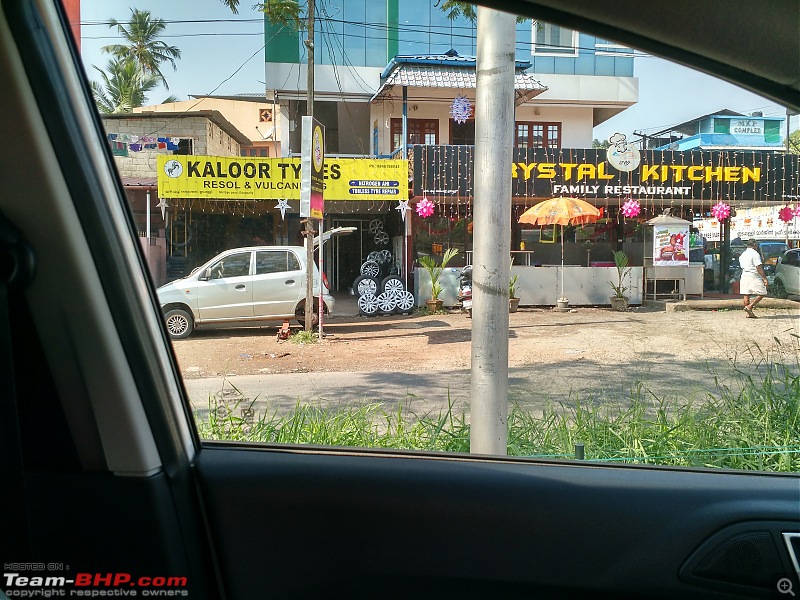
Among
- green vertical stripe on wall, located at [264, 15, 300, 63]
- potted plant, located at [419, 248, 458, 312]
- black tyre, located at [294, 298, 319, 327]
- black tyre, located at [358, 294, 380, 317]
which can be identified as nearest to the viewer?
green vertical stripe on wall, located at [264, 15, 300, 63]

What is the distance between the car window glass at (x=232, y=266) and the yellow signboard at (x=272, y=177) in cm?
65

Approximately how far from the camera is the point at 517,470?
1.81 metres

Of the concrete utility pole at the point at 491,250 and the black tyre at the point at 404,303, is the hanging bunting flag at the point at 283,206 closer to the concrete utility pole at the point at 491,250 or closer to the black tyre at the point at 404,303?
the black tyre at the point at 404,303

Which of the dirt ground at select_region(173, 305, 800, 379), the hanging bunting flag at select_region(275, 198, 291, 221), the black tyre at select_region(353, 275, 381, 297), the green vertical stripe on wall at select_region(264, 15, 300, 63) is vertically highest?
the green vertical stripe on wall at select_region(264, 15, 300, 63)

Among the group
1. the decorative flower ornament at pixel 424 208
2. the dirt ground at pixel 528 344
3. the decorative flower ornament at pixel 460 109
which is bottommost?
the dirt ground at pixel 528 344

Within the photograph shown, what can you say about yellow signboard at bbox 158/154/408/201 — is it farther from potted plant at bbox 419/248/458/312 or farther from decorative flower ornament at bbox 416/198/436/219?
potted plant at bbox 419/248/458/312

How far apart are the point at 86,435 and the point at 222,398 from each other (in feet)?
6.77

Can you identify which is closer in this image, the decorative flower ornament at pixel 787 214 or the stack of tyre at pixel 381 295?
the decorative flower ornament at pixel 787 214

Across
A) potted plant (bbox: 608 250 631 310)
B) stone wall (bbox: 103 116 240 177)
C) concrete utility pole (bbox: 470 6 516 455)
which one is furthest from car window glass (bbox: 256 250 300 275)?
potted plant (bbox: 608 250 631 310)

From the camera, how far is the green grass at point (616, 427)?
290cm

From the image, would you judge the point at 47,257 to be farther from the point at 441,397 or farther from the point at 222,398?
the point at 441,397

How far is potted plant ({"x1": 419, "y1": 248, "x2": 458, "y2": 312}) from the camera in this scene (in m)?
12.4

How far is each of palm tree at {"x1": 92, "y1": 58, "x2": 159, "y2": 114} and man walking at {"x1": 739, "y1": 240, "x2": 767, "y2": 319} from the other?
18.1ft

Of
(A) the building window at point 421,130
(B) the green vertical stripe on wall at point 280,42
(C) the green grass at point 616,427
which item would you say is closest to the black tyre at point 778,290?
(C) the green grass at point 616,427
